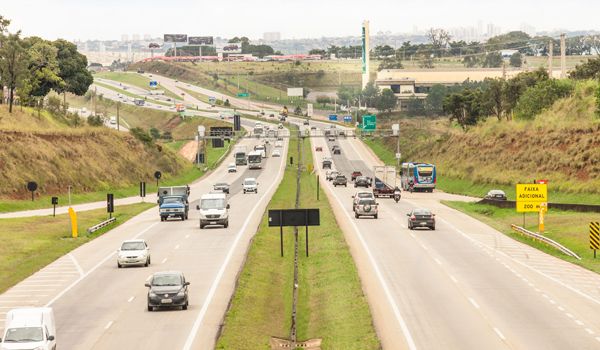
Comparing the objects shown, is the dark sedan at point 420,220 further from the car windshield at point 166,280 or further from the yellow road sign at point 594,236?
the car windshield at point 166,280

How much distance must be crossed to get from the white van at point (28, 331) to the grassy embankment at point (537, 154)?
239 ft

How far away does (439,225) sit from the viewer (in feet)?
275

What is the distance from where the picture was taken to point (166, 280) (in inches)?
1772

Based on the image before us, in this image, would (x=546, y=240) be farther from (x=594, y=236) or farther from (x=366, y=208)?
(x=366, y=208)

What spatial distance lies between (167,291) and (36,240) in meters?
32.2

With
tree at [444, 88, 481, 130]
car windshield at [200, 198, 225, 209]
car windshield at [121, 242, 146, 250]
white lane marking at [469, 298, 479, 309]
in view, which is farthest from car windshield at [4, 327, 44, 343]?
tree at [444, 88, 481, 130]

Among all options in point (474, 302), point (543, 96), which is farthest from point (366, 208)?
→ point (543, 96)

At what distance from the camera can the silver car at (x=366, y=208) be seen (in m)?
89.0

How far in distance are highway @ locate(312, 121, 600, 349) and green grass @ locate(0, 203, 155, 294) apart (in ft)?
57.4

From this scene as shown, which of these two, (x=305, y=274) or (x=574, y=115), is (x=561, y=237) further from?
(x=574, y=115)

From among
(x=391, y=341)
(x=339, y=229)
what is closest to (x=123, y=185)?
(x=339, y=229)

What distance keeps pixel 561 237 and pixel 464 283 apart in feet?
80.5

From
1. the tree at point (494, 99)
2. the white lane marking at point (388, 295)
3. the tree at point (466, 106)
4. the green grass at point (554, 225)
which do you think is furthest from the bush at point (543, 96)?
the white lane marking at point (388, 295)

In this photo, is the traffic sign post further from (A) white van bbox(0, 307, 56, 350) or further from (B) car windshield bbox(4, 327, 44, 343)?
(B) car windshield bbox(4, 327, 44, 343)
